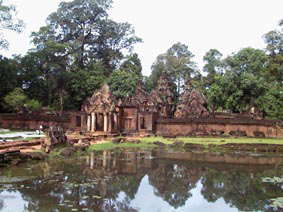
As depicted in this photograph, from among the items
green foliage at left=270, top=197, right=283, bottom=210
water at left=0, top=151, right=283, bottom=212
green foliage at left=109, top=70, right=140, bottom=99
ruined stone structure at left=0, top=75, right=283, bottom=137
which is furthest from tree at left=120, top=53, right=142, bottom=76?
green foliage at left=270, top=197, right=283, bottom=210

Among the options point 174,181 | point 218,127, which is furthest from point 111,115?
point 174,181

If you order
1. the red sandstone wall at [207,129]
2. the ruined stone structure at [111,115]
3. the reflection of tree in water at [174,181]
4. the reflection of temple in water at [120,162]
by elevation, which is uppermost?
the ruined stone structure at [111,115]

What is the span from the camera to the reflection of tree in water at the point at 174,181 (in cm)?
1070

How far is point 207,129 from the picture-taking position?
3366 centimetres

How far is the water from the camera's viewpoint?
9352 millimetres

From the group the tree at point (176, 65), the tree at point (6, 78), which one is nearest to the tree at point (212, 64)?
the tree at point (176, 65)

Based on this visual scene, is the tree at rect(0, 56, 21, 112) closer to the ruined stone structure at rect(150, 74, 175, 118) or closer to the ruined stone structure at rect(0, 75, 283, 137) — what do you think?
the ruined stone structure at rect(0, 75, 283, 137)

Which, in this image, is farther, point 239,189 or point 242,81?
point 242,81

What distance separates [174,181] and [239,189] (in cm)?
263

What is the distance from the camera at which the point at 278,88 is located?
125ft

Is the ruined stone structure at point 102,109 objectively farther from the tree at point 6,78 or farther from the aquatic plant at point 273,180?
the aquatic plant at point 273,180

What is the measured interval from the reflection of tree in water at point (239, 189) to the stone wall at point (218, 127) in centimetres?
1818

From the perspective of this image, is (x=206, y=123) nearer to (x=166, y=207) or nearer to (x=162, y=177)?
(x=162, y=177)

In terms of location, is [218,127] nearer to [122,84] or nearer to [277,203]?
[122,84]
